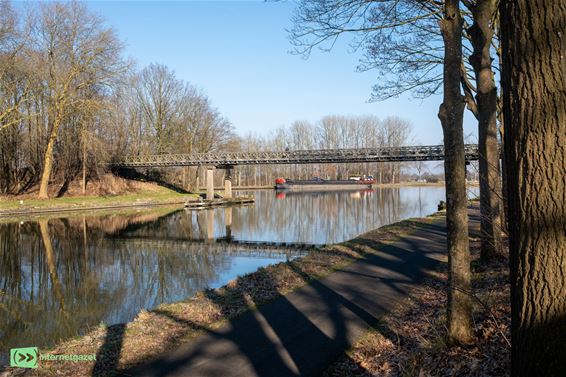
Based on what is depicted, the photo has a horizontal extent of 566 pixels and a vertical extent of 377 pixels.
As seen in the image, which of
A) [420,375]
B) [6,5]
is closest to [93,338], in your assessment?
[420,375]

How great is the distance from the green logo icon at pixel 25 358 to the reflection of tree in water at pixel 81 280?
1815 millimetres

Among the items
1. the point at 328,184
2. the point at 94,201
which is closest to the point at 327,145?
the point at 328,184

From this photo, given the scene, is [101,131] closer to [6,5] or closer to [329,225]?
[6,5]

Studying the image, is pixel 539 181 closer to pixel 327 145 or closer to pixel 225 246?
pixel 225 246

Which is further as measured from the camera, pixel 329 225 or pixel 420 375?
pixel 329 225

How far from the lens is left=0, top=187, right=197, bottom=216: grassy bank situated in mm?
32819

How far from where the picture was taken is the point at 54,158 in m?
42.4

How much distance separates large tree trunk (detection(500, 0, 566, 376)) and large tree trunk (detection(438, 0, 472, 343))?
259 centimetres

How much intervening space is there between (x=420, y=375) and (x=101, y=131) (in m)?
43.1

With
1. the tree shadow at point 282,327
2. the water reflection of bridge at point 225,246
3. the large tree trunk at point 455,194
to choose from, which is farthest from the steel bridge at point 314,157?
the large tree trunk at point 455,194

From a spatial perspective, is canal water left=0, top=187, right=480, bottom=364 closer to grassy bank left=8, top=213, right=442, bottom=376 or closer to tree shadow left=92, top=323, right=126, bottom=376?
grassy bank left=8, top=213, right=442, bottom=376

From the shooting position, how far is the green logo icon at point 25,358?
570 centimetres

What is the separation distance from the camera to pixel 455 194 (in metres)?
5.52

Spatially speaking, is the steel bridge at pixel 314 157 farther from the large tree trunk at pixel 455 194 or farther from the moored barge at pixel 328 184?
the large tree trunk at pixel 455 194
